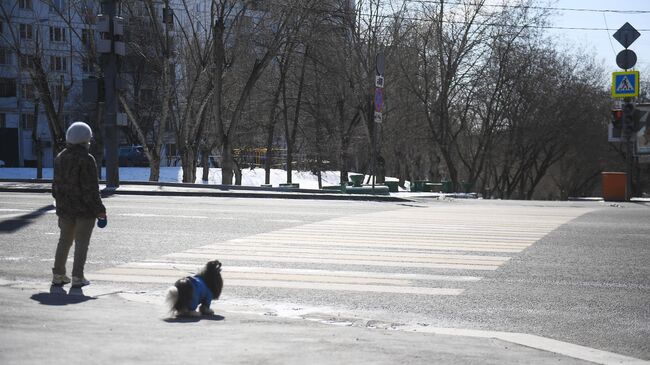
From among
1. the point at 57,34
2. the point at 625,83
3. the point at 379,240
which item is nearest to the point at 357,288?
the point at 379,240

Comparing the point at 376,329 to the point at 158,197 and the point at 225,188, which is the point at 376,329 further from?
the point at 225,188

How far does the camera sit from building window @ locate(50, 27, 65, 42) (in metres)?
73.0

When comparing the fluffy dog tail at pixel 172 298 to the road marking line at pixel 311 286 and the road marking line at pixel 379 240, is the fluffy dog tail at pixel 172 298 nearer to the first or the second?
the road marking line at pixel 311 286

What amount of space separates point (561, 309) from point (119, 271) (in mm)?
5150

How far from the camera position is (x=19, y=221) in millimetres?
15102

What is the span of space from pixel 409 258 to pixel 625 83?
1815 centimetres

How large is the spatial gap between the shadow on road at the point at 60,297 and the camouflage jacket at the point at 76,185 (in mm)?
758

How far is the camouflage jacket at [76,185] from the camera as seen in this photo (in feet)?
28.6

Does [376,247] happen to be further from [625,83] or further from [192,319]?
[625,83]

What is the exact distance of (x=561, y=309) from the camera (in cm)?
827

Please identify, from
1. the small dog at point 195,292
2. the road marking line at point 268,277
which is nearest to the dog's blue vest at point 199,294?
the small dog at point 195,292

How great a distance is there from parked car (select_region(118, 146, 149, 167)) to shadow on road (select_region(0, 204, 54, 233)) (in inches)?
1789

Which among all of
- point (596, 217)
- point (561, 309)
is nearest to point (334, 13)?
point (596, 217)

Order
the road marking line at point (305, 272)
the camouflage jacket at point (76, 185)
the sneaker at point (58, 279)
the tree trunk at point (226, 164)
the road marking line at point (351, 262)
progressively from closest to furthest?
the camouflage jacket at point (76, 185) < the sneaker at point (58, 279) < the road marking line at point (305, 272) < the road marking line at point (351, 262) < the tree trunk at point (226, 164)
